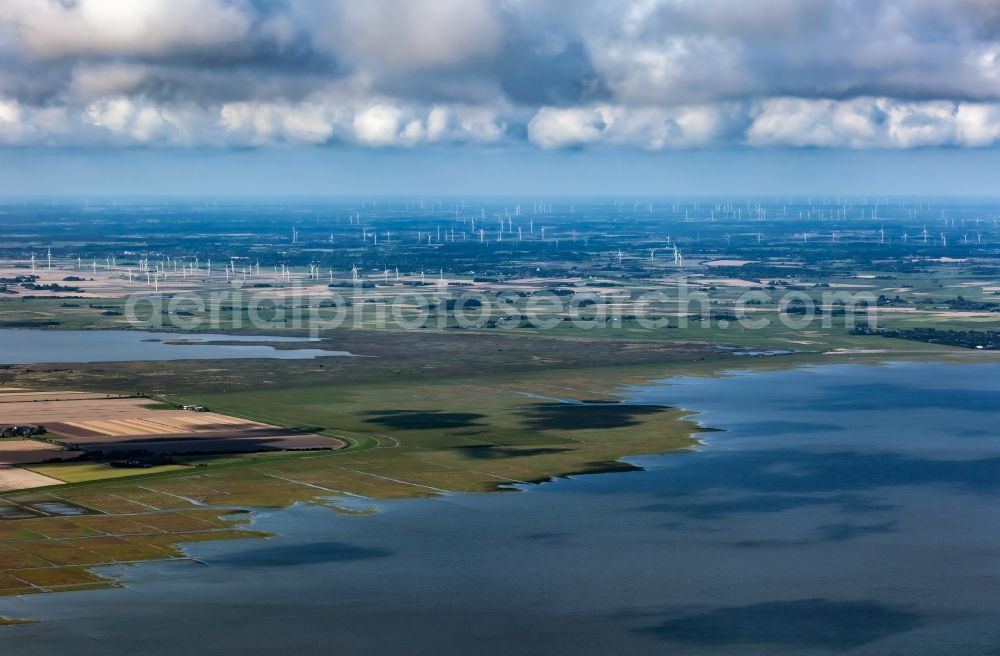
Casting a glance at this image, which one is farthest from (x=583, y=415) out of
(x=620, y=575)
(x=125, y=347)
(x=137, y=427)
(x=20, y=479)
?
(x=125, y=347)

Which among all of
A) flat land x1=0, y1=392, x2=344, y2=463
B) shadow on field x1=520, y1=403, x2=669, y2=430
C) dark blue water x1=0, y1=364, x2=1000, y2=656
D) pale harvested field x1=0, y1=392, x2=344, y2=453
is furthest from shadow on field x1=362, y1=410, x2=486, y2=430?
dark blue water x1=0, y1=364, x2=1000, y2=656

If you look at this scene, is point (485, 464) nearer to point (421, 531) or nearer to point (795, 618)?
point (421, 531)

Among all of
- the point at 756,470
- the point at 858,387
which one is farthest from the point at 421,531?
the point at 858,387

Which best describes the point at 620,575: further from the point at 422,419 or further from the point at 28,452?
the point at 422,419

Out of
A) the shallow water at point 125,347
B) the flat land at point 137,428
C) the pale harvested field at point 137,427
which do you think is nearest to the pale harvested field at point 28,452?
the flat land at point 137,428

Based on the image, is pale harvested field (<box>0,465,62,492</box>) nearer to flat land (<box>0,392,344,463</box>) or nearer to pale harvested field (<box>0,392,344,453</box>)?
flat land (<box>0,392,344,463</box>)
